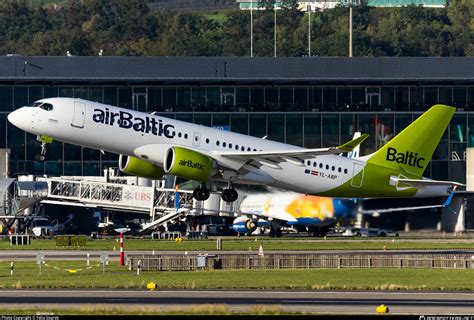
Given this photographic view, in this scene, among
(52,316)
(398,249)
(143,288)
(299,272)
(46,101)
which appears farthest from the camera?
(398,249)

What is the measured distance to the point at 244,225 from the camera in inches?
4663

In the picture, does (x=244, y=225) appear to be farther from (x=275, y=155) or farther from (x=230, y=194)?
(x=275, y=155)

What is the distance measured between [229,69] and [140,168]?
178 ft

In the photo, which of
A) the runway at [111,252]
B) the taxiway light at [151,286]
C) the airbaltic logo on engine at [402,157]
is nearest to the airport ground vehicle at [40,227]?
the runway at [111,252]

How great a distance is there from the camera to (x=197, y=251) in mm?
89562

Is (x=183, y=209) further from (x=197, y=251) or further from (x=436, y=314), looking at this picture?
(x=436, y=314)

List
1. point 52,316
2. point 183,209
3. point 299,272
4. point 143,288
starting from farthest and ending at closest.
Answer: point 183,209
point 299,272
point 143,288
point 52,316

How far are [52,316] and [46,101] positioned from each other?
33.3 m

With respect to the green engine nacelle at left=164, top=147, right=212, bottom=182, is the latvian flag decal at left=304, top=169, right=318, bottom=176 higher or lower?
lower

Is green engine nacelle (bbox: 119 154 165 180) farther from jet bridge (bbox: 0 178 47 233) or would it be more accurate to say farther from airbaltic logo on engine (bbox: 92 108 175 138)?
jet bridge (bbox: 0 178 47 233)

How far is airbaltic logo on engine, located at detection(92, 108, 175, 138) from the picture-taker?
78.0 m

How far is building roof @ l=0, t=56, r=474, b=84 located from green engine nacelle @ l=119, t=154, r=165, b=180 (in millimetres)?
50228

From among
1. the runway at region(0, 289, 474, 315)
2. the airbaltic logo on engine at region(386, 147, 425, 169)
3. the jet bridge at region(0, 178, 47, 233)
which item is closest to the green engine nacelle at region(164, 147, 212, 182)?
the airbaltic logo on engine at region(386, 147, 425, 169)

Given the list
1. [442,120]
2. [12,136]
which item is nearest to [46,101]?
[442,120]
